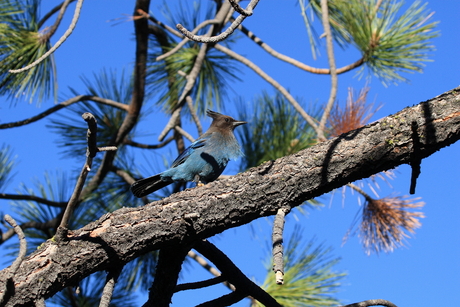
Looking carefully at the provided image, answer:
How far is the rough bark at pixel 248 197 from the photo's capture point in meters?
2.24

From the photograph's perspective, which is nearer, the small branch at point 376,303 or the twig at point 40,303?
the twig at point 40,303

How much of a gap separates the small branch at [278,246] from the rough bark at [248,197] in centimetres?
13

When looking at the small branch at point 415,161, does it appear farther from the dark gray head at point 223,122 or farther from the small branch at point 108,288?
the dark gray head at point 223,122

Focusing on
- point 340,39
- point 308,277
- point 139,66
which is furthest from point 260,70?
point 308,277

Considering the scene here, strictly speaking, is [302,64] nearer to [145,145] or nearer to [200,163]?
[200,163]

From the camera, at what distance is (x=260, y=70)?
466 cm

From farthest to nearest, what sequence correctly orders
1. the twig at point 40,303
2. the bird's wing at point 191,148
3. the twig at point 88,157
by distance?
the bird's wing at point 191,148
the twig at point 40,303
the twig at point 88,157

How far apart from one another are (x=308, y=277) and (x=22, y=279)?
2165 mm

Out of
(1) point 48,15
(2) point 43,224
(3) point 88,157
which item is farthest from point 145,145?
(3) point 88,157

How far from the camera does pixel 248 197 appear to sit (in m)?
2.36

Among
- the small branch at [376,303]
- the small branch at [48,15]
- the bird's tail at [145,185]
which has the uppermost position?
the small branch at [48,15]

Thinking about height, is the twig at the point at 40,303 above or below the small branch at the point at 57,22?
below

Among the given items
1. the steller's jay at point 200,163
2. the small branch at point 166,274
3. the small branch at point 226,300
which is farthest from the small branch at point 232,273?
the steller's jay at point 200,163

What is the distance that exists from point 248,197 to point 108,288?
0.71 metres
